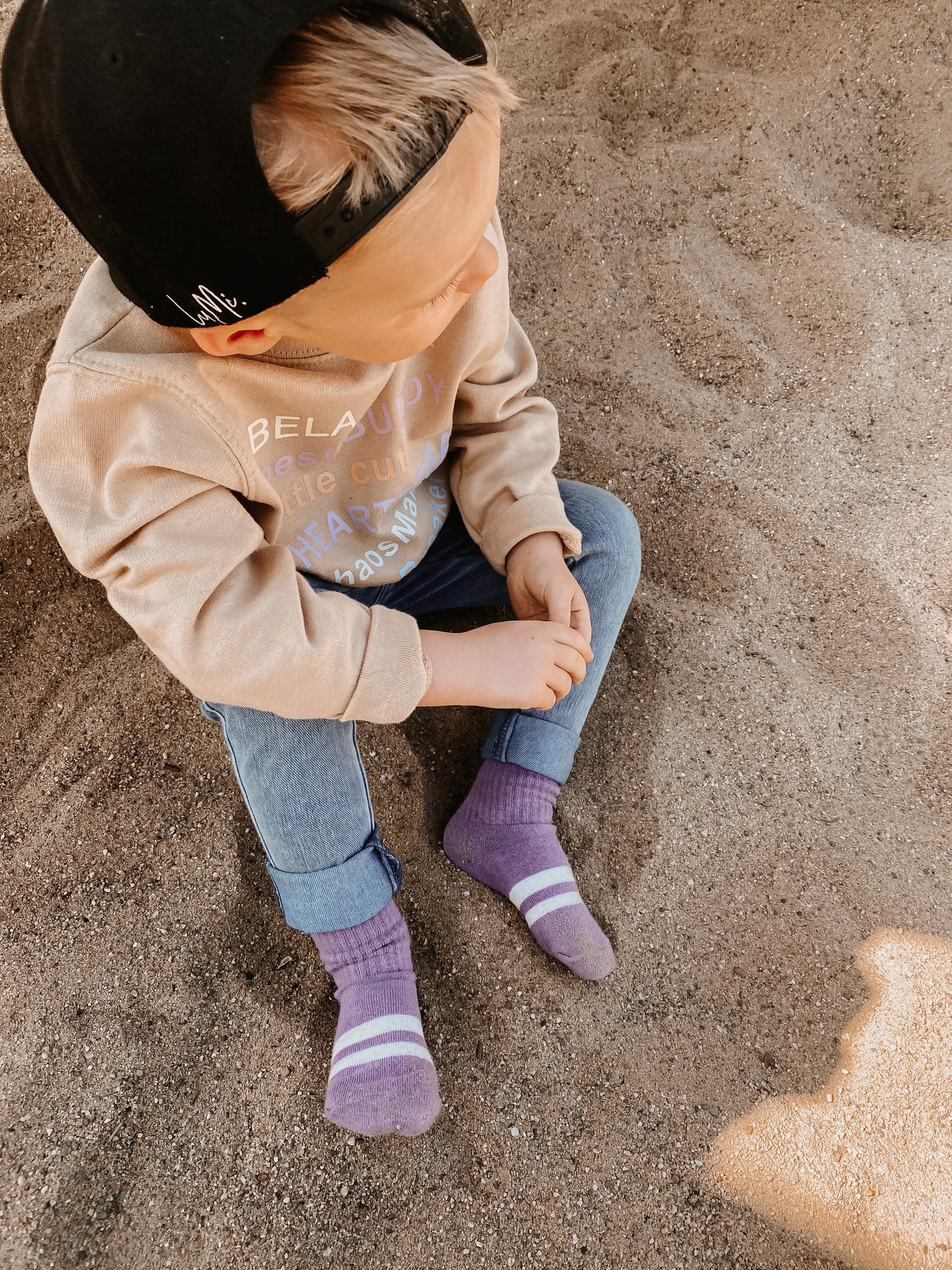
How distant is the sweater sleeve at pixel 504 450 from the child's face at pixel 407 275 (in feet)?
0.94

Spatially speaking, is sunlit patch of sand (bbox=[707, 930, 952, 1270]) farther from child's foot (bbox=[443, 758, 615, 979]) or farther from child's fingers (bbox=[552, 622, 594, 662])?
child's fingers (bbox=[552, 622, 594, 662])

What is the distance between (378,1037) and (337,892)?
0.50 ft

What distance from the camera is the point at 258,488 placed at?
0.75 metres

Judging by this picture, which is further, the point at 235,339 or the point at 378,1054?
the point at 378,1054

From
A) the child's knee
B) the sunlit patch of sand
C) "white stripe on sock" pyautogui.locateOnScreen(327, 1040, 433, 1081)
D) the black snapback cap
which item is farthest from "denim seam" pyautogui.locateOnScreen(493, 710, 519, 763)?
the black snapback cap

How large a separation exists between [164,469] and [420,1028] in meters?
0.62

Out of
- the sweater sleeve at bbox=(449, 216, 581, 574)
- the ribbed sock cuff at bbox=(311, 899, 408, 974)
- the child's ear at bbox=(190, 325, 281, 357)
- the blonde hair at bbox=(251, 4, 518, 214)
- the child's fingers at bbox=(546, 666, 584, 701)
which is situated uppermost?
the blonde hair at bbox=(251, 4, 518, 214)

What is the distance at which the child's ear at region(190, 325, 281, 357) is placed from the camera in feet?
2.05

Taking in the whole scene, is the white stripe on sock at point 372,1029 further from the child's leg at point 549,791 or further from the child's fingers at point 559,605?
the child's fingers at point 559,605

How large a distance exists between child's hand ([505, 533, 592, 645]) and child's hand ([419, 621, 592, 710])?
44 mm

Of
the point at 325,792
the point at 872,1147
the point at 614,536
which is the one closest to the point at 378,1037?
the point at 325,792

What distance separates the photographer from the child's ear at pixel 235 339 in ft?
2.05

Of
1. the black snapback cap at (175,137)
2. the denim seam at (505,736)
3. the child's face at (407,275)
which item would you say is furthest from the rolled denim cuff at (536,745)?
the black snapback cap at (175,137)

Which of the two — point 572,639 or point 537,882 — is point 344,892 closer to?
point 537,882
